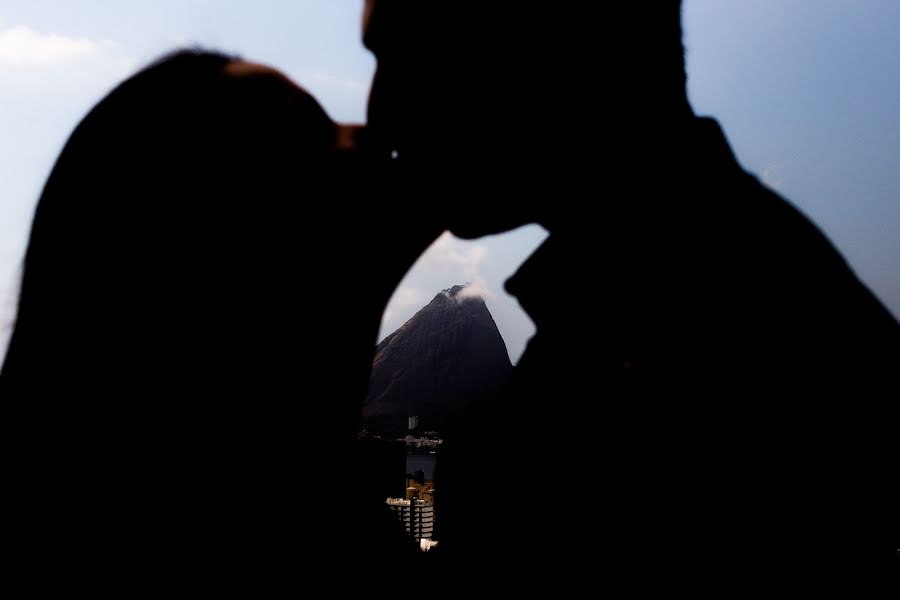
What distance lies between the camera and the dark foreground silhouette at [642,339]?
59 centimetres

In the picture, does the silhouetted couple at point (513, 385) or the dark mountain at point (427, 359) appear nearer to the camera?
the silhouetted couple at point (513, 385)

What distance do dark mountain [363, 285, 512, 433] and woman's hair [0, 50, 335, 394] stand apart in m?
27.3

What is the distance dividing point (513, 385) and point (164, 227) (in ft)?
1.71

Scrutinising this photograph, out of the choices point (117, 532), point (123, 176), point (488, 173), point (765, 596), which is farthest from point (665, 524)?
point (123, 176)

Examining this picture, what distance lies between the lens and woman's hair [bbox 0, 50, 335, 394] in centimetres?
66

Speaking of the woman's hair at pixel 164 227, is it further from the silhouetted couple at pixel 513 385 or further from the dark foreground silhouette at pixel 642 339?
the dark foreground silhouette at pixel 642 339

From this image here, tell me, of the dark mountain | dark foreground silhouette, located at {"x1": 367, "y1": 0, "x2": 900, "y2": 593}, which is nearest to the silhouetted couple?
dark foreground silhouette, located at {"x1": 367, "y1": 0, "x2": 900, "y2": 593}

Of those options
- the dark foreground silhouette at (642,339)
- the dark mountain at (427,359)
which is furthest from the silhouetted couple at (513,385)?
the dark mountain at (427,359)

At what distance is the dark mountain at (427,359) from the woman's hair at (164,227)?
89.6ft

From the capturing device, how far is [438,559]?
0.82 m

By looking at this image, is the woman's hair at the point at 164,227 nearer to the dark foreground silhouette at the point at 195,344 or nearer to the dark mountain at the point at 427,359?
the dark foreground silhouette at the point at 195,344

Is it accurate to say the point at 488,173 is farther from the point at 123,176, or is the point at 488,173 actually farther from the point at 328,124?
the point at 123,176

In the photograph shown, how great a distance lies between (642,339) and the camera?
69cm

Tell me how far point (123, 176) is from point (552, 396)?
0.64 meters
